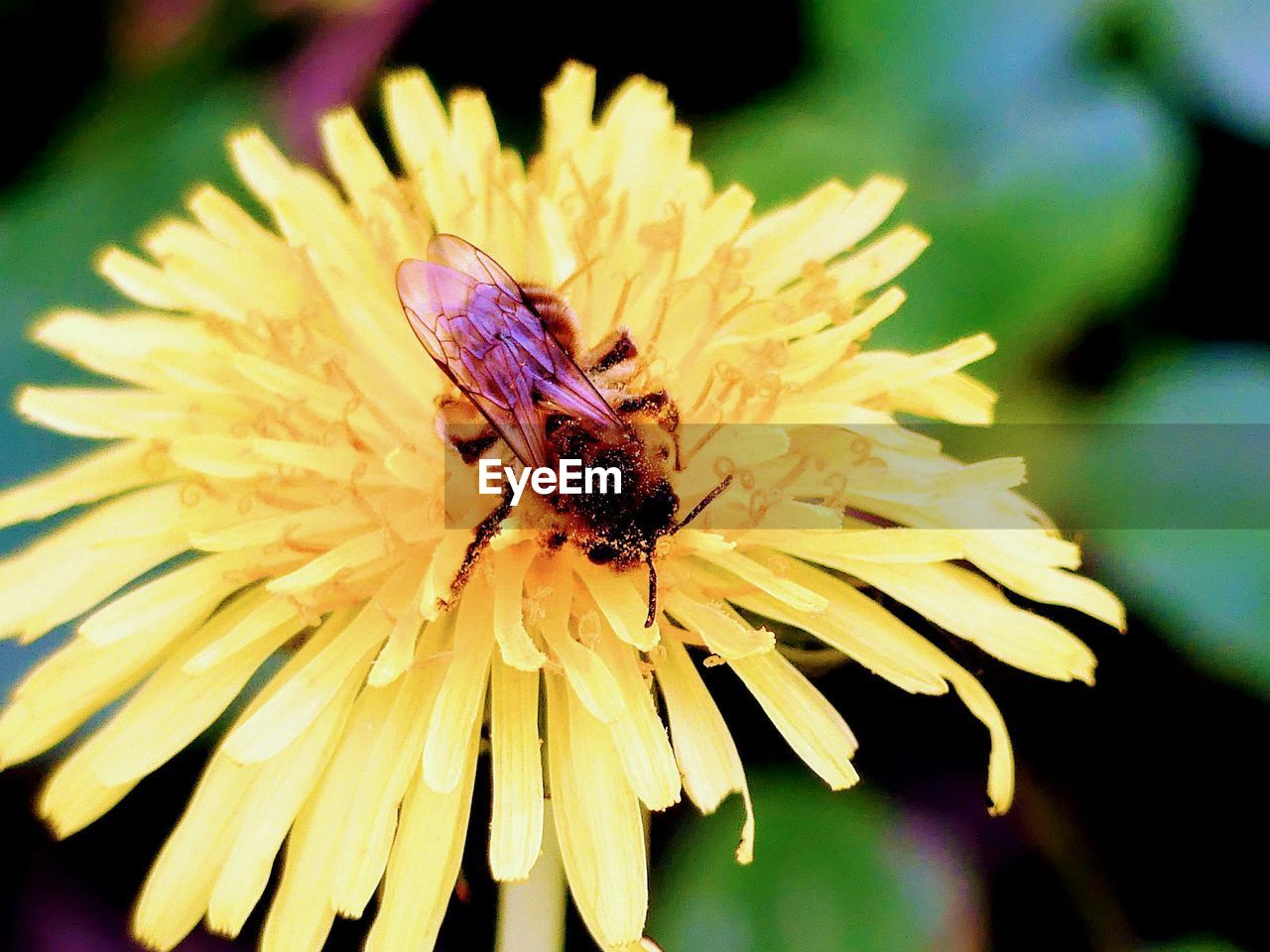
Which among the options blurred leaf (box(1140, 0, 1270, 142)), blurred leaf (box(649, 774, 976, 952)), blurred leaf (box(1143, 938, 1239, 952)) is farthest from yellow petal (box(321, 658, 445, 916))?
blurred leaf (box(1140, 0, 1270, 142))

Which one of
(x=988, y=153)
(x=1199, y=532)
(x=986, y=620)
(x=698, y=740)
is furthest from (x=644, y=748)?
(x=988, y=153)

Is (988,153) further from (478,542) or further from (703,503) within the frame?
(478,542)

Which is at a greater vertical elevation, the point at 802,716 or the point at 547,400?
the point at 547,400

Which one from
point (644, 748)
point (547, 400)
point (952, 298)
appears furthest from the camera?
point (952, 298)

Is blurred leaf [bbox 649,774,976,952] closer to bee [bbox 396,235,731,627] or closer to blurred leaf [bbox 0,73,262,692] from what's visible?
bee [bbox 396,235,731,627]

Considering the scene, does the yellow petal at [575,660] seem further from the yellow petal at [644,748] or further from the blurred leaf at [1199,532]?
the blurred leaf at [1199,532]

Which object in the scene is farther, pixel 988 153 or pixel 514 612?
pixel 988 153
